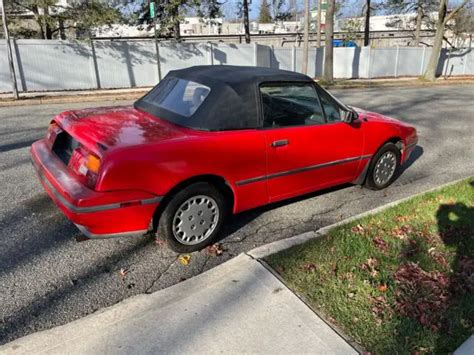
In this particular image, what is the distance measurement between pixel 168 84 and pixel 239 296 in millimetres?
2476

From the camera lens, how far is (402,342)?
8.41 ft

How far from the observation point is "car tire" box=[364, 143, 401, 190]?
516cm

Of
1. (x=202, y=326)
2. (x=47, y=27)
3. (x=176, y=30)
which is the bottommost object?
(x=202, y=326)

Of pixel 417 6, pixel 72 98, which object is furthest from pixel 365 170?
pixel 417 6

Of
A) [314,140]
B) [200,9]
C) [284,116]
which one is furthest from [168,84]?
[200,9]

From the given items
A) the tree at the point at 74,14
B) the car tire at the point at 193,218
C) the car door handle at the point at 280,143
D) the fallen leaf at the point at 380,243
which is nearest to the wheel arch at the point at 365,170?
the fallen leaf at the point at 380,243

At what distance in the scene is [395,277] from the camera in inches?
126

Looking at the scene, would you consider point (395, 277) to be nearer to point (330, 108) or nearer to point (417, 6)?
point (330, 108)

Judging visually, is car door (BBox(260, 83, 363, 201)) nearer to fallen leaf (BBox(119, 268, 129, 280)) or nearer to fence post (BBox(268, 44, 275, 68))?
fallen leaf (BBox(119, 268, 129, 280))

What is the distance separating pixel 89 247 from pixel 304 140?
232 cm

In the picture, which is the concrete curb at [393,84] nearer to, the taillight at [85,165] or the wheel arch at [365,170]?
the wheel arch at [365,170]

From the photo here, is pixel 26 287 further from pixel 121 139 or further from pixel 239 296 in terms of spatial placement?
pixel 239 296

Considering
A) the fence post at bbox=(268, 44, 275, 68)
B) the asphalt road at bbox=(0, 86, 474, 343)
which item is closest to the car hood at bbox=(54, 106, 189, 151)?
the asphalt road at bbox=(0, 86, 474, 343)

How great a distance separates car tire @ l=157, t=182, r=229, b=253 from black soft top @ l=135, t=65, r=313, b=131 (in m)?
0.58
